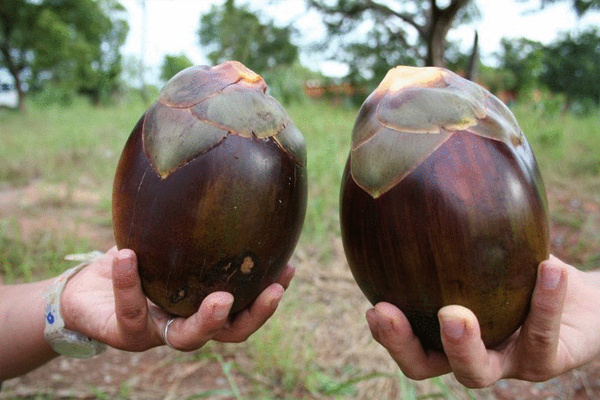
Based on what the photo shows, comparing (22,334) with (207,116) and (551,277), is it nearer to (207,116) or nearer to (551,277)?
(207,116)

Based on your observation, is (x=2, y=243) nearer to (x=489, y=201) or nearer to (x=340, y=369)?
(x=340, y=369)

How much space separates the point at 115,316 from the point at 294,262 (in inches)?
65.9

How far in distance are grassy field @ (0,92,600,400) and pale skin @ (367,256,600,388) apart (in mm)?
387

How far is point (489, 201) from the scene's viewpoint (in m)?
0.81

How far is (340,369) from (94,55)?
1814 cm

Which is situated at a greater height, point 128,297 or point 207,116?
point 207,116

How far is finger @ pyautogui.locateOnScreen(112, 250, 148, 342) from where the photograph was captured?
89cm

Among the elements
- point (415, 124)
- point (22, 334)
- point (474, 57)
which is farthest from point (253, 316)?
point (474, 57)

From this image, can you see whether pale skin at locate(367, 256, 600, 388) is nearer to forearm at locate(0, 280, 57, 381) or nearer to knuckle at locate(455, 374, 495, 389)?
knuckle at locate(455, 374, 495, 389)

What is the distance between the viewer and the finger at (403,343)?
34.1 inches

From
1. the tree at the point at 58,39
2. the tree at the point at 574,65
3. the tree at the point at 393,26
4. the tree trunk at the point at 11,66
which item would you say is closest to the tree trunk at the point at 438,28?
the tree at the point at 393,26

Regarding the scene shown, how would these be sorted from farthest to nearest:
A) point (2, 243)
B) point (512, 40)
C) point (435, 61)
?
point (512, 40), point (435, 61), point (2, 243)

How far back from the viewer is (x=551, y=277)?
809 mm

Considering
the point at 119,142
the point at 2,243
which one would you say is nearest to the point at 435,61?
the point at 2,243
